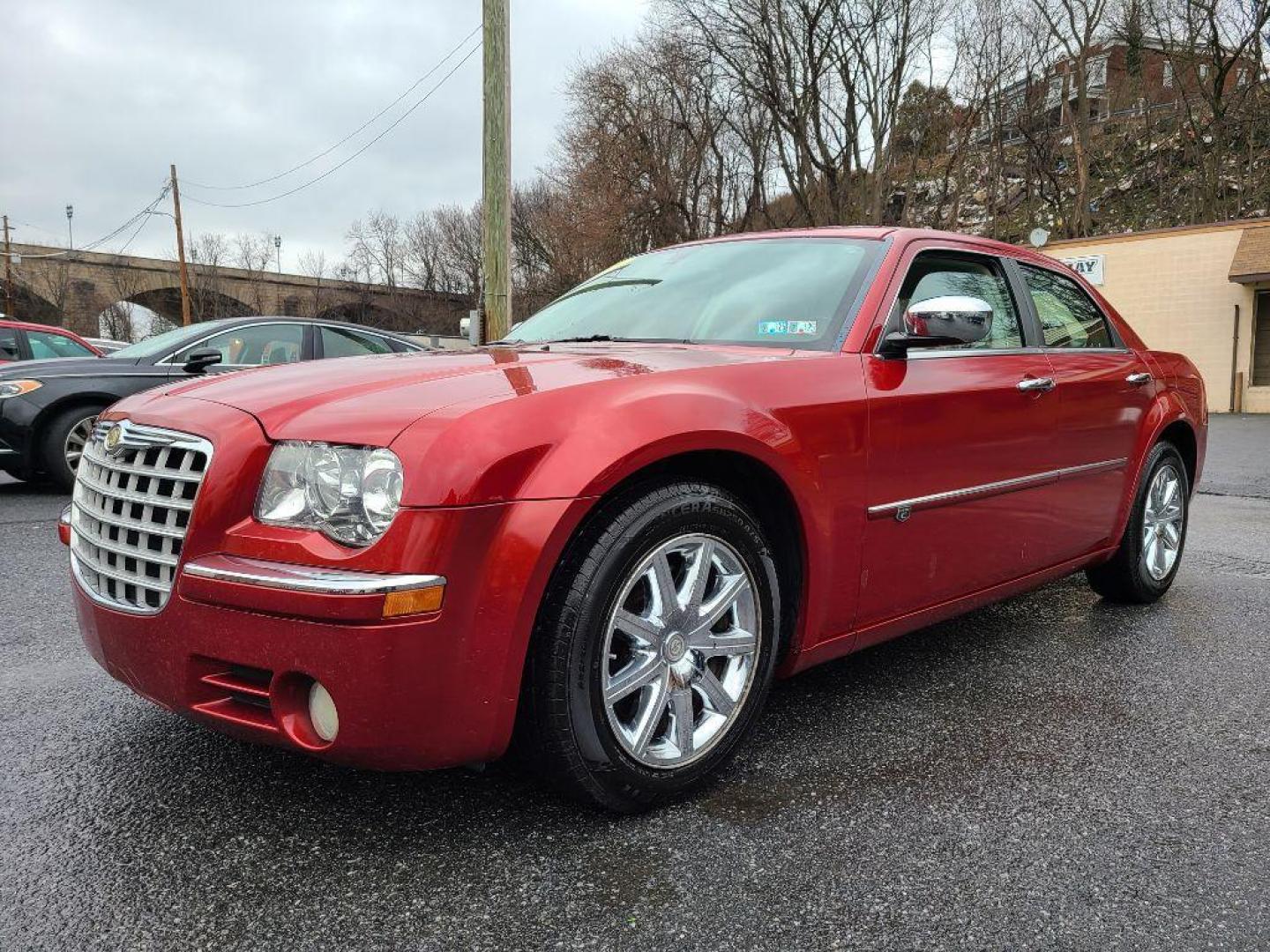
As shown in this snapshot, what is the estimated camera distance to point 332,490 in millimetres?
1901

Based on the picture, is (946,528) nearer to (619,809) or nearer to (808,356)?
(808,356)

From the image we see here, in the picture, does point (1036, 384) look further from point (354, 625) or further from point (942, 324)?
point (354, 625)

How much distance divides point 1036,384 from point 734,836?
2.00 m

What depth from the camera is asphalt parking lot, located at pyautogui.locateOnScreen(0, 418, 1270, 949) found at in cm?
176

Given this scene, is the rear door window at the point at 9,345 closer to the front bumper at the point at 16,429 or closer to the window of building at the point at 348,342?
the front bumper at the point at 16,429

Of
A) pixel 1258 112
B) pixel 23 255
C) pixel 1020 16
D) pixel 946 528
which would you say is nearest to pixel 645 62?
pixel 1020 16

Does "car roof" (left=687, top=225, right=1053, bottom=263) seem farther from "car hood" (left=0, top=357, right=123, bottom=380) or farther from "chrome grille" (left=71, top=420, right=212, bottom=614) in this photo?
"car hood" (left=0, top=357, right=123, bottom=380)

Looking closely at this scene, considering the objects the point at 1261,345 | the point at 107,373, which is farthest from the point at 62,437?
the point at 1261,345

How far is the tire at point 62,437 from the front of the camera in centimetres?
734

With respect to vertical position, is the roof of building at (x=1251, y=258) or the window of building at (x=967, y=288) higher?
the roof of building at (x=1251, y=258)

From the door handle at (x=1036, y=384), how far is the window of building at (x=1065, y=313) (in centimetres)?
30

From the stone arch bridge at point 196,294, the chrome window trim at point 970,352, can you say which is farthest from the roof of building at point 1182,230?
the stone arch bridge at point 196,294

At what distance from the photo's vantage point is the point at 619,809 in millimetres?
2148

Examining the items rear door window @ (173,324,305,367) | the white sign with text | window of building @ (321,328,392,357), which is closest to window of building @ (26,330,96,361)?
rear door window @ (173,324,305,367)
